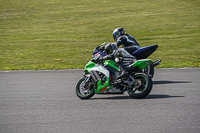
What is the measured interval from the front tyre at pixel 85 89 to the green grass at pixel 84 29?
19.5 feet

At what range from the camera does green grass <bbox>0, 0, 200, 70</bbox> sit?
1706 cm

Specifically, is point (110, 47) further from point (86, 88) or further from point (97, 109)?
point (97, 109)

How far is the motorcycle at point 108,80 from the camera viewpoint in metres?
8.01

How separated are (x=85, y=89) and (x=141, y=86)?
1.45 metres

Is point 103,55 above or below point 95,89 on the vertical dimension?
above

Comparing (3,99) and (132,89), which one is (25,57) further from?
(132,89)

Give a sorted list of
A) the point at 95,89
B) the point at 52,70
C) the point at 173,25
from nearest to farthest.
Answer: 1. the point at 95,89
2. the point at 52,70
3. the point at 173,25

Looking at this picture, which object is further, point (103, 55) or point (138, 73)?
point (103, 55)

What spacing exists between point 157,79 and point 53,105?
423cm

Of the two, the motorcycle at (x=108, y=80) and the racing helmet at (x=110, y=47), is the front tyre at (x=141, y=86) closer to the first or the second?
the motorcycle at (x=108, y=80)

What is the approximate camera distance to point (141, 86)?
7.89 m

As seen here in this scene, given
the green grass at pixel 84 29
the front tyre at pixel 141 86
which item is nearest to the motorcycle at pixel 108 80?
the front tyre at pixel 141 86

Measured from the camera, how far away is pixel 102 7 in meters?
35.3

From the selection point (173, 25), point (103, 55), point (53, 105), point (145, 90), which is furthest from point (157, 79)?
point (173, 25)
